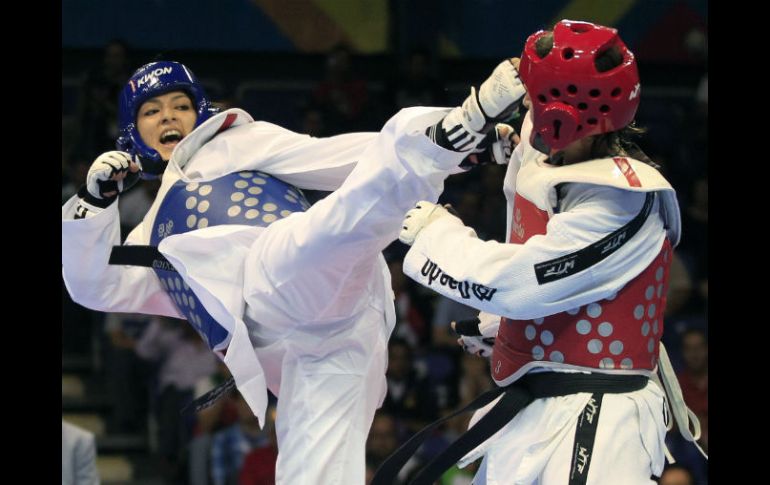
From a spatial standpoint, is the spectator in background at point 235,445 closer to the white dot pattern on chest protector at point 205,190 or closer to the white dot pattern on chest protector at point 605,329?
the white dot pattern on chest protector at point 205,190

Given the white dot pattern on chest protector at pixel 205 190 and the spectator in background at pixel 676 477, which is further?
the spectator in background at pixel 676 477

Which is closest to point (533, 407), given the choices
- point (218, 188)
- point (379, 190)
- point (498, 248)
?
point (498, 248)

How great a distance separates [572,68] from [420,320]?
455 centimetres

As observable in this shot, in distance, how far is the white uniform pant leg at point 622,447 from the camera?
12.1 feet

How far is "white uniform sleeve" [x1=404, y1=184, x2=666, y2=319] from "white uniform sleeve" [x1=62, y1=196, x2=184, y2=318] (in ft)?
5.92

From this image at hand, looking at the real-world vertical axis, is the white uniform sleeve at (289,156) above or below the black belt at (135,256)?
above

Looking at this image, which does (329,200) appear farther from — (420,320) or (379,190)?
(420,320)

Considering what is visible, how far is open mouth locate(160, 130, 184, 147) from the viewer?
18.0 feet

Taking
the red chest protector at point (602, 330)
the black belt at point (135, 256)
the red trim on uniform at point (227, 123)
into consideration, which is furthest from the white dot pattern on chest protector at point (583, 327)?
the red trim on uniform at point (227, 123)

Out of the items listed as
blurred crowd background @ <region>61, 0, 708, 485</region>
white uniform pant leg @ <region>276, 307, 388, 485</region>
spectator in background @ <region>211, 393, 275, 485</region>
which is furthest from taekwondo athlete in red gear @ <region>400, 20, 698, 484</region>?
spectator in background @ <region>211, 393, 275, 485</region>

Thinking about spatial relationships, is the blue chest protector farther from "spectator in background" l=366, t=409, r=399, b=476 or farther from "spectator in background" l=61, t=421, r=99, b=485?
"spectator in background" l=366, t=409, r=399, b=476

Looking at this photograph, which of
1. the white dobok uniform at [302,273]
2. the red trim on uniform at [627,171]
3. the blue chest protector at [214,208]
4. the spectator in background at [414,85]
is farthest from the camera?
the spectator in background at [414,85]

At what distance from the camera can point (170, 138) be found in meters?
5.48

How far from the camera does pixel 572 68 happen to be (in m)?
3.70
